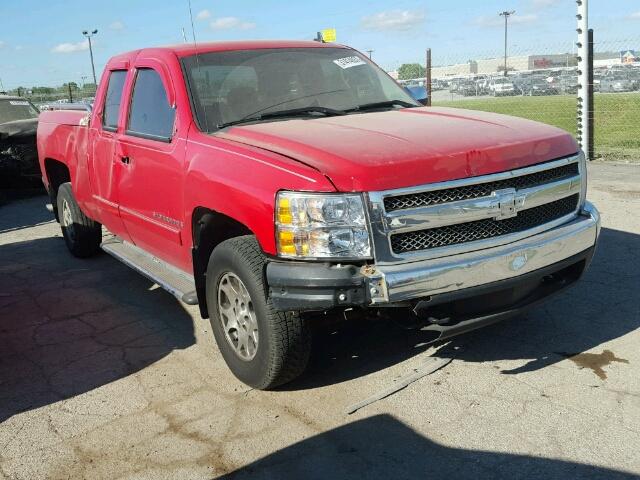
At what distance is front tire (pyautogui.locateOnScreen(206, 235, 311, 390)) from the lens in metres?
3.30

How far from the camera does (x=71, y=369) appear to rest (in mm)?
4141

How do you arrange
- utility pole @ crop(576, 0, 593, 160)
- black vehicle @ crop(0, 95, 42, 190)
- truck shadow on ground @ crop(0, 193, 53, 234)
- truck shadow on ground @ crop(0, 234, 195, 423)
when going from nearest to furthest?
truck shadow on ground @ crop(0, 234, 195, 423) < truck shadow on ground @ crop(0, 193, 53, 234) < utility pole @ crop(576, 0, 593, 160) < black vehicle @ crop(0, 95, 42, 190)

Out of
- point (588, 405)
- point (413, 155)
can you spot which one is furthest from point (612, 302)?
point (413, 155)

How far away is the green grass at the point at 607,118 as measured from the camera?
12.1m

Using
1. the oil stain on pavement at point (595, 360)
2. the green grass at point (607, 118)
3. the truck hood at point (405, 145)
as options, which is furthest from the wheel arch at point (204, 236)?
the green grass at point (607, 118)

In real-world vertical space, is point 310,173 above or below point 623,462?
above

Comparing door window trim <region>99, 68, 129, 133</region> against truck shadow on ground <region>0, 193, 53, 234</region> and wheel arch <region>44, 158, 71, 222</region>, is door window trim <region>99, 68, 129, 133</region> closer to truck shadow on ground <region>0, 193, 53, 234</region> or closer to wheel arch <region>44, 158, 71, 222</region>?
wheel arch <region>44, 158, 71, 222</region>

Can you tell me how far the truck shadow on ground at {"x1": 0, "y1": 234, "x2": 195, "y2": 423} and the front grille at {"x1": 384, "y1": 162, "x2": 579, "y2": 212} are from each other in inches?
82.5

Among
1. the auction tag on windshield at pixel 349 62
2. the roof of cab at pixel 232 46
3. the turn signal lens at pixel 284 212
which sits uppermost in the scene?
the roof of cab at pixel 232 46

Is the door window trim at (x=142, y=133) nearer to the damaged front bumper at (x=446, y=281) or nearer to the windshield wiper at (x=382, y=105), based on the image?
the windshield wiper at (x=382, y=105)

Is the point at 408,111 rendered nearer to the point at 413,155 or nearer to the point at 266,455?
the point at 413,155

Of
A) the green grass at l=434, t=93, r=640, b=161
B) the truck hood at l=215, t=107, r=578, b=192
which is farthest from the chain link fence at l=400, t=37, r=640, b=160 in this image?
the truck hood at l=215, t=107, r=578, b=192

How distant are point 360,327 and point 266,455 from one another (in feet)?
Answer: 5.20

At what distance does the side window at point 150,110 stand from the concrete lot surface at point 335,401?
1.43 m
